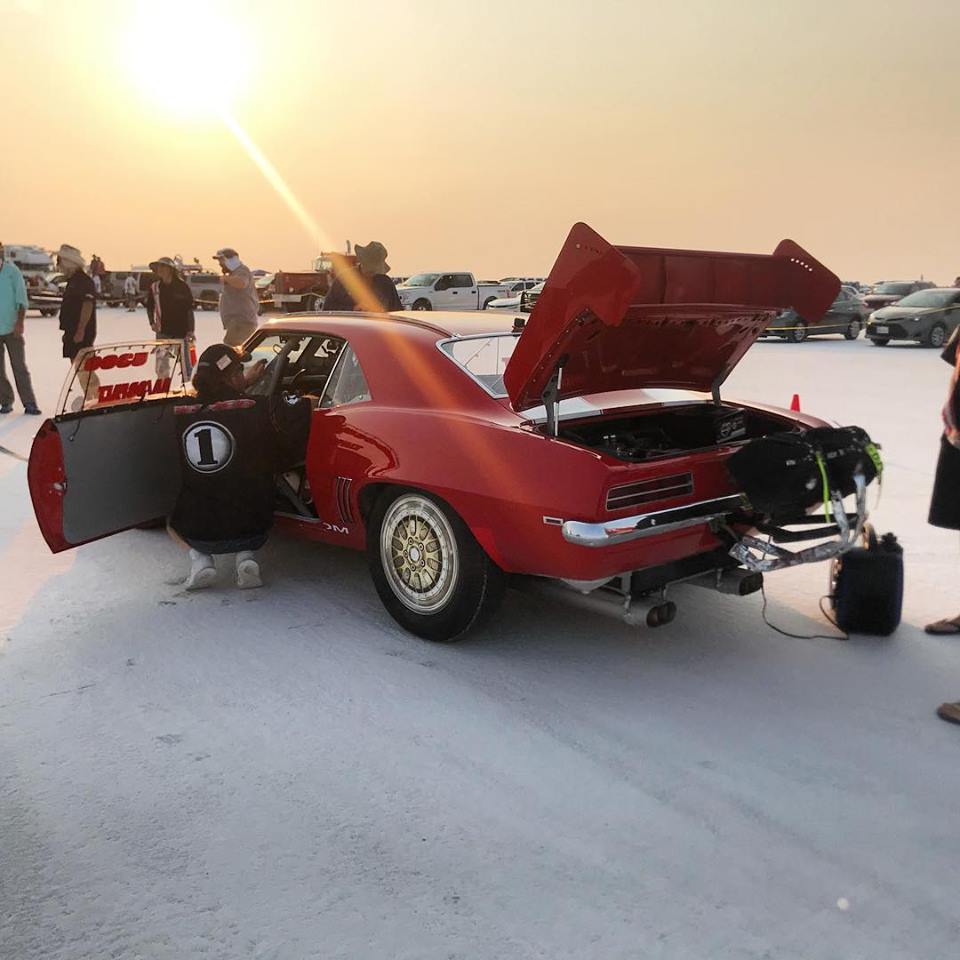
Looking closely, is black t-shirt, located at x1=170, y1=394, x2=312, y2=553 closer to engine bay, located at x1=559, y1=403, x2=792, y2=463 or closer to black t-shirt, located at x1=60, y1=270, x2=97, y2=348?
engine bay, located at x1=559, y1=403, x2=792, y2=463

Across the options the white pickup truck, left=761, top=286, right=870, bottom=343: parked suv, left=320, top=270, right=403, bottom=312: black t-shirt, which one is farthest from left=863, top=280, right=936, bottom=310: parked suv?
left=320, top=270, right=403, bottom=312: black t-shirt

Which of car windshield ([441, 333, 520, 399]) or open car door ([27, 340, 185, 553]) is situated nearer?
car windshield ([441, 333, 520, 399])

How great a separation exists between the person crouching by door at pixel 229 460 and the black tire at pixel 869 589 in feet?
9.02

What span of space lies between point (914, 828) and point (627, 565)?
1.35 metres

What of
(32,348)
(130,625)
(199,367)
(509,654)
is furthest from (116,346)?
(32,348)

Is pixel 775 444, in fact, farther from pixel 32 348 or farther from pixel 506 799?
pixel 32 348

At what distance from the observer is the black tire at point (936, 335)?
23.2 m

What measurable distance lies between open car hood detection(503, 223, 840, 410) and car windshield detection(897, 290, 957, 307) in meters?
21.6

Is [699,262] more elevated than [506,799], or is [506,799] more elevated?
[699,262]

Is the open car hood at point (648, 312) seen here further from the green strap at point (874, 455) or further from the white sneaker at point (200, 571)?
the white sneaker at point (200, 571)

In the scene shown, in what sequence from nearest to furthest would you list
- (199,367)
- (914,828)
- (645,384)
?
(914,828) < (645,384) < (199,367)

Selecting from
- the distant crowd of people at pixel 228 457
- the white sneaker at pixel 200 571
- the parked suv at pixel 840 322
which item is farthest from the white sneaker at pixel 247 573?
the parked suv at pixel 840 322

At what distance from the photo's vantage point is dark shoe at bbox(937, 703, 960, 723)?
363 centimetres

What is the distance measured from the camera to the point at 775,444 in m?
3.76
